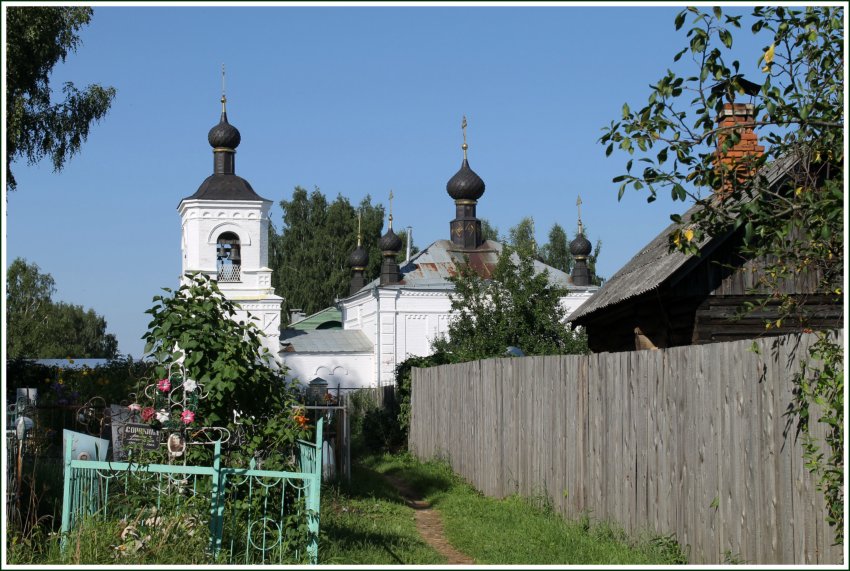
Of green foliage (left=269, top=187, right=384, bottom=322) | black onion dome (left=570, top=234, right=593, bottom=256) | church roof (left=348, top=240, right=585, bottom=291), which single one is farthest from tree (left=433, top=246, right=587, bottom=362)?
green foliage (left=269, top=187, right=384, bottom=322)

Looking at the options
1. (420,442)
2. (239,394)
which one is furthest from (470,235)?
(239,394)

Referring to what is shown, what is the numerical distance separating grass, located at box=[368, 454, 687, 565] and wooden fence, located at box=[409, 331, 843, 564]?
15 centimetres

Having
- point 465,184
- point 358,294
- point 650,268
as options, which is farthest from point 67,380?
point 465,184

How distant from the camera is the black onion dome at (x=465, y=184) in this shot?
4469 cm

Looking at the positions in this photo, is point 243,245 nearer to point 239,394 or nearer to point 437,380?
point 437,380

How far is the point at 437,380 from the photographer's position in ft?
61.1

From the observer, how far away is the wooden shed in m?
12.4

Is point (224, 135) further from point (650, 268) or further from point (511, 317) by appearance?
point (650, 268)

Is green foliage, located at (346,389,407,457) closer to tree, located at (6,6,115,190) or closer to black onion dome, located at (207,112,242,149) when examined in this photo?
tree, located at (6,6,115,190)

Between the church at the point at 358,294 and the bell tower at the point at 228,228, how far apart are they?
0.04 meters

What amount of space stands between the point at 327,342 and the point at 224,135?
394 inches

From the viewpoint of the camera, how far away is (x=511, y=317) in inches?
982

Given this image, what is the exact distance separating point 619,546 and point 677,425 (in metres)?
1.39

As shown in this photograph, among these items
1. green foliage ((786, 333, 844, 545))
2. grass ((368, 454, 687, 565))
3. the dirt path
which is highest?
green foliage ((786, 333, 844, 545))
